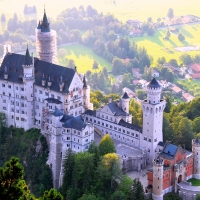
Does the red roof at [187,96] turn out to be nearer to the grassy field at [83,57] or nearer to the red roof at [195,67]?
the red roof at [195,67]

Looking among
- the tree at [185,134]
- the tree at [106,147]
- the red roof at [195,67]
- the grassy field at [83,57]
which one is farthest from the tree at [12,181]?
the red roof at [195,67]

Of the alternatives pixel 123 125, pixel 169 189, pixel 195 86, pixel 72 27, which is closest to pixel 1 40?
pixel 72 27

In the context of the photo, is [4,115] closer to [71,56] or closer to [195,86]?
[195,86]

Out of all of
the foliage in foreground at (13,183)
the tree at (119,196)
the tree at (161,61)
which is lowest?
the tree at (161,61)

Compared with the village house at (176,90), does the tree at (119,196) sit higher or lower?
higher

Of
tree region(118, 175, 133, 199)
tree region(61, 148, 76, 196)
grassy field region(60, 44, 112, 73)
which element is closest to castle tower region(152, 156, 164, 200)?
tree region(118, 175, 133, 199)

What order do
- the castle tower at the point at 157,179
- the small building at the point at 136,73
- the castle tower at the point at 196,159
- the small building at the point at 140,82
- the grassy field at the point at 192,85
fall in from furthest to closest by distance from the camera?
the small building at the point at 136,73
the small building at the point at 140,82
the grassy field at the point at 192,85
the castle tower at the point at 196,159
the castle tower at the point at 157,179

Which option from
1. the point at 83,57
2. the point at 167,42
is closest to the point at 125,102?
the point at 83,57
